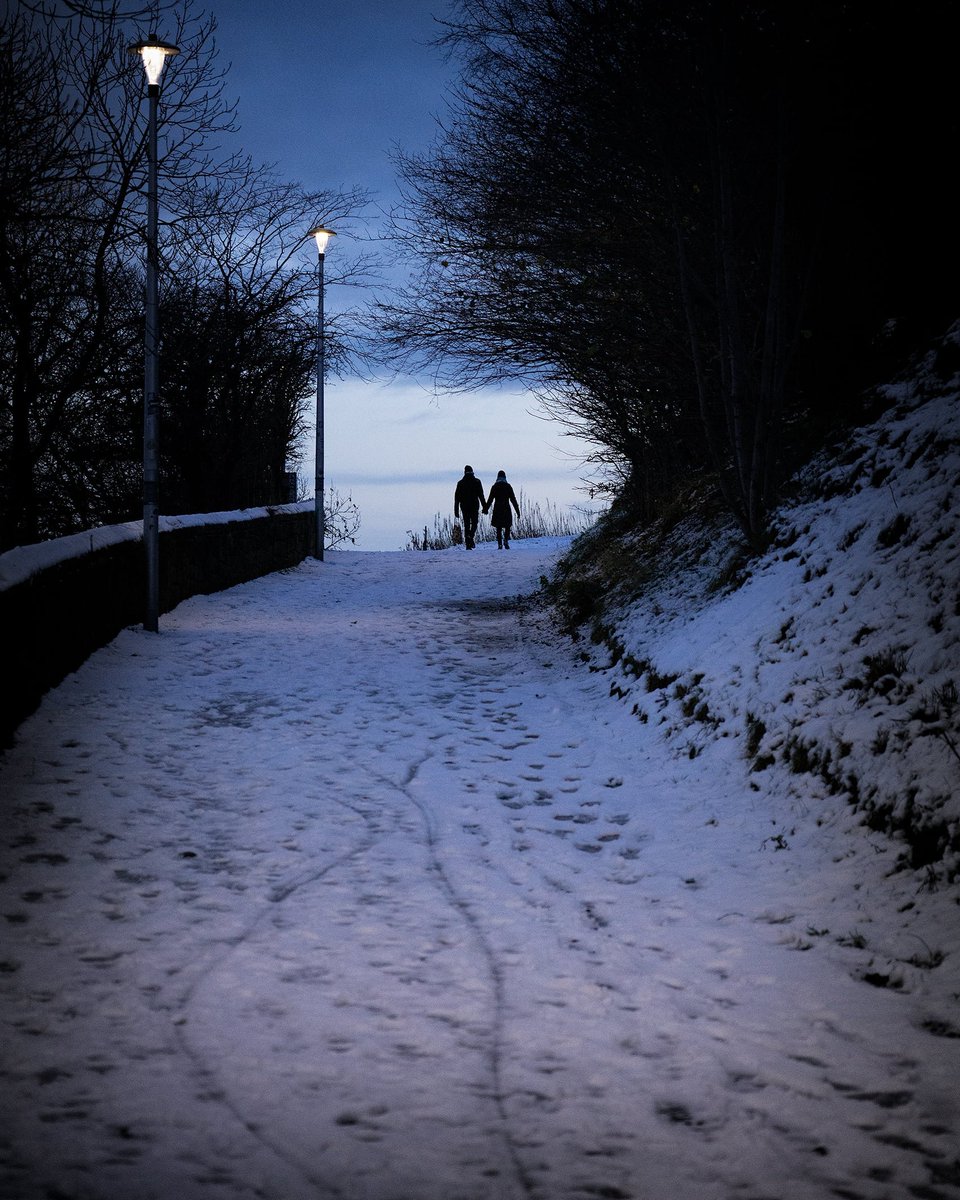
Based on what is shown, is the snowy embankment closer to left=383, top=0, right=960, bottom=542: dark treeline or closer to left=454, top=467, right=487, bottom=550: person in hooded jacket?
left=383, top=0, right=960, bottom=542: dark treeline

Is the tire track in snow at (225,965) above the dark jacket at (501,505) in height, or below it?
below

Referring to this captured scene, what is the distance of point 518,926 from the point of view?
165 inches

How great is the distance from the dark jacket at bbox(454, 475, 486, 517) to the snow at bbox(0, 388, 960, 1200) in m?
16.0

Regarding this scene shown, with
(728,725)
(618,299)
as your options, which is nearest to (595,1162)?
(728,725)

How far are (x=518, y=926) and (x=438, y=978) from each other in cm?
59

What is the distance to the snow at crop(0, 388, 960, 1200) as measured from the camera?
271 centimetres

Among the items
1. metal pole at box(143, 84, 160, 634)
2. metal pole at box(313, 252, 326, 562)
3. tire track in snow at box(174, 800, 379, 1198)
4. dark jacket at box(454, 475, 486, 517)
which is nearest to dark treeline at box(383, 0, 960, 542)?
metal pole at box(143, 84, 160, 634)

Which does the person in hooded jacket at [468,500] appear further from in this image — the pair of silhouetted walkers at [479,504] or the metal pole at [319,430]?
the metal pole at [319,430]

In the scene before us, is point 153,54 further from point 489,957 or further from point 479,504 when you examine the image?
point 479,504

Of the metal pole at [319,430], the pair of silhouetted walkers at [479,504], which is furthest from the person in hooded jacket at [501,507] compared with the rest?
the metal pole at [319,430]

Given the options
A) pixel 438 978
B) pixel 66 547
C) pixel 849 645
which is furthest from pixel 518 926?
pixel 66 547

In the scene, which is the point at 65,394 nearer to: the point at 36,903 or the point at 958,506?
the point at 36,903

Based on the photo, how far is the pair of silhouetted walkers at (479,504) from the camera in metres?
24.2

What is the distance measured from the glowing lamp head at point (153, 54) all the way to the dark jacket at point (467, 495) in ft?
48.3
